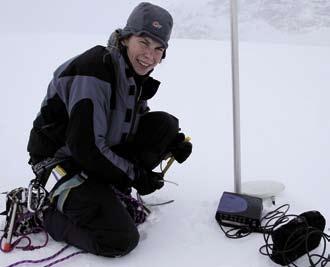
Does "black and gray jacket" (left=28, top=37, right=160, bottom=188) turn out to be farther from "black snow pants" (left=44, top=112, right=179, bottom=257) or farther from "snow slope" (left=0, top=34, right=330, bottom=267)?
"snow slope" (left=0, top=34, right=330, bottom=267)

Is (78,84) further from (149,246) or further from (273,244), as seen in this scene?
(273,244)

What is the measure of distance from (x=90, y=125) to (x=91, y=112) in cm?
5

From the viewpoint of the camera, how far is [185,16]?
23.7 ft

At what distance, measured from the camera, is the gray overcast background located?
250 inches

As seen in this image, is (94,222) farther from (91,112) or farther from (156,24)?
(156,24)

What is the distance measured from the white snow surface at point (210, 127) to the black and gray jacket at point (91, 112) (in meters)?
0.36

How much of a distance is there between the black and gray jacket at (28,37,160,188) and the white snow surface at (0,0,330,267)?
36 cm

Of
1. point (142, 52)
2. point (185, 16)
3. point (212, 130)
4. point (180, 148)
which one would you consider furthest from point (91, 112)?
point (185, 16)

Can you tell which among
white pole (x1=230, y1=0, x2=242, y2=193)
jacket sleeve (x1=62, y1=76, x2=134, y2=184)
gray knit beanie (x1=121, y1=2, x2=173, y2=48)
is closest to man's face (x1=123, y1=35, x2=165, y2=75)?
gray knit beanie (x1=121, y1=2, x2=173, y2=48)

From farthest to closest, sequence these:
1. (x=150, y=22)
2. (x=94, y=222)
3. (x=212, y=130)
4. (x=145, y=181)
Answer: (x=212, y=130) < (x=145, y=181) < (x=94, y=222) < (x=150, y=22)

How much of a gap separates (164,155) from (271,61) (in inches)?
106

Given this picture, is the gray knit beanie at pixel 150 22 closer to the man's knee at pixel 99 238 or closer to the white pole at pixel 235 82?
the white pole at pixel 235 82

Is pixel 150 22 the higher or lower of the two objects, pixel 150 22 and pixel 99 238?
the higher

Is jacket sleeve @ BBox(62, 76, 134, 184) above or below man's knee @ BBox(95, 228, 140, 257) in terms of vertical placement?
above
